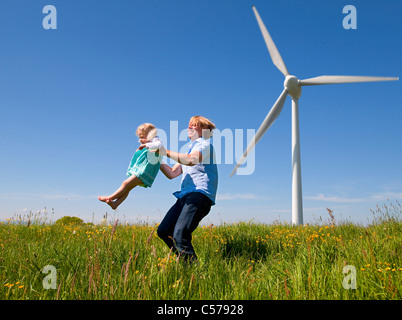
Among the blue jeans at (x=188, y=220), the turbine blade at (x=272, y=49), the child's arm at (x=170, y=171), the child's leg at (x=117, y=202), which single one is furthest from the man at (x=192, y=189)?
the turbine blade at (x=272, y=49)

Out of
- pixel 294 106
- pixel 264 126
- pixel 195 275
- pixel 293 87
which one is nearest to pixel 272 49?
pixel 293 87

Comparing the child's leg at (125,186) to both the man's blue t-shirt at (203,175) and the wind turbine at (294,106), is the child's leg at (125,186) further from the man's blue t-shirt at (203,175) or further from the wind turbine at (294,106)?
the wind turbine at (294,106)

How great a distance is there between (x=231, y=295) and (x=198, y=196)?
4.96ft

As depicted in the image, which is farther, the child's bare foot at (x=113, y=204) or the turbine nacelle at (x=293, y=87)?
the turbine nacelle at (x=293, y=87)

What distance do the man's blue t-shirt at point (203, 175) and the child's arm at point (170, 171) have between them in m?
0.52

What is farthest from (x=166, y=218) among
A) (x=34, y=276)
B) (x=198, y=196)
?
(x=34, y=276)

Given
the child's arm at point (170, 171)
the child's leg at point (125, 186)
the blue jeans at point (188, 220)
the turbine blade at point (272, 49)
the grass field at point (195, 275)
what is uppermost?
the turbine blade at point (272, 49)

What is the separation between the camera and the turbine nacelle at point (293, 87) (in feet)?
50.6

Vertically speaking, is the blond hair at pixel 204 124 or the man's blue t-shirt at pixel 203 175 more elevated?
the blond hair at pixel 204 124

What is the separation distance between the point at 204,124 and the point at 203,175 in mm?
783

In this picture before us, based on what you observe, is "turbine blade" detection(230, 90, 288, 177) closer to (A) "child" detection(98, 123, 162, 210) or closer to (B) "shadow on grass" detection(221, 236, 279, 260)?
(B) "shadow on grass" detection(221, 236, 279, 260)

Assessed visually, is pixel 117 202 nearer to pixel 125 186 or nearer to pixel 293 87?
pixel 125 186

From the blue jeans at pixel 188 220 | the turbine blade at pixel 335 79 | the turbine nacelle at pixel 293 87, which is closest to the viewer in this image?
the blue jeans at pixel 188 220

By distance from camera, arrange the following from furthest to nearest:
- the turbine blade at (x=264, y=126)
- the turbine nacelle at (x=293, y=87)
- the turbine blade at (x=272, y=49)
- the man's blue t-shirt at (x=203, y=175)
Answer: the turbine nacelle at (x=293, y=87)
the turbine blade at (x=272, y=49)
the turbine blade at (x=264, y=126)
the man's blue t-shirt at (x=203, y=175)
